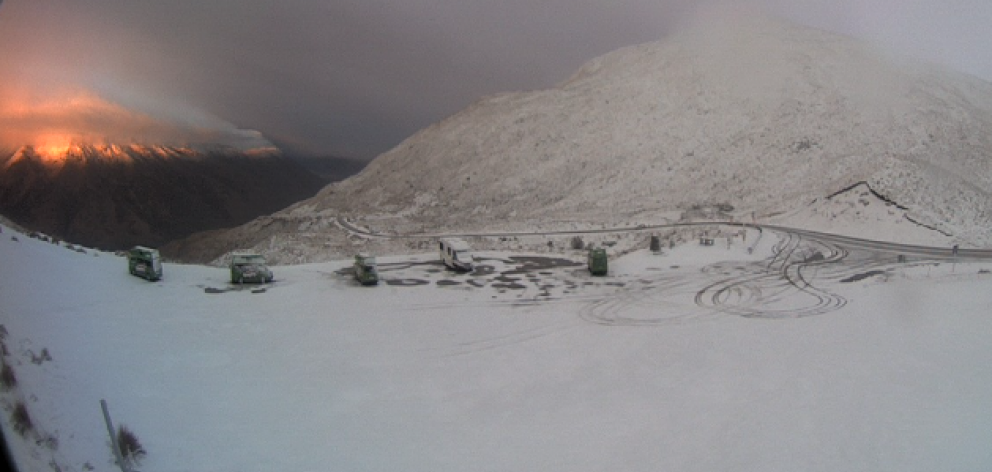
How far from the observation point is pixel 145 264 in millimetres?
17812

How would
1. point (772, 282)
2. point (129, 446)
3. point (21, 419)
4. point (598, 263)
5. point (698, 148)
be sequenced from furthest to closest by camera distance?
point (698, 148), point (598, 263), point (772, 282), point (129, 446), point (21, 419)

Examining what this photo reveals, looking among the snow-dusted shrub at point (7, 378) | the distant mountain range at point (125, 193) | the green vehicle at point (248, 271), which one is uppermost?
the distant mountain range at point (125, 193)

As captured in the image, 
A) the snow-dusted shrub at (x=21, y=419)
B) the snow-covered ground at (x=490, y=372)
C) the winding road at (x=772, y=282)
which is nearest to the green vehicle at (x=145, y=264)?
the snow-covered ground at (x=490, y=372)

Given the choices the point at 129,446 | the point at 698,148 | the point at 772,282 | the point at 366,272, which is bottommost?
the point at 129,446

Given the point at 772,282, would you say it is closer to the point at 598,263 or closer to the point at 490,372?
the point at 598,263

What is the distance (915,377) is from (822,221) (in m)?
28.6

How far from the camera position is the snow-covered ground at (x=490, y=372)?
817 cm

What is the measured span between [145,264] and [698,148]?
53.7 m

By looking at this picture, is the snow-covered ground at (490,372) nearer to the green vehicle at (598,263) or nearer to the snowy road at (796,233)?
the green vehicle at (598,263)

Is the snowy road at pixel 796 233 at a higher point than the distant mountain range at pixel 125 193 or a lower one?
lower

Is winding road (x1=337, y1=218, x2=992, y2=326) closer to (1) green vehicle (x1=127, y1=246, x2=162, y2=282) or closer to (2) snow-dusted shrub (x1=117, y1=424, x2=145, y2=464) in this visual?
(2) snow-dusted shrub (x1=117, y1=424, x2=145, y2=464)

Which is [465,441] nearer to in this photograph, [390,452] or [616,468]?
[390,452]

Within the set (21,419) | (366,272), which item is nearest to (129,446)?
(21,419)

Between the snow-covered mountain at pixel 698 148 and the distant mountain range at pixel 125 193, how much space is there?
1697cm
